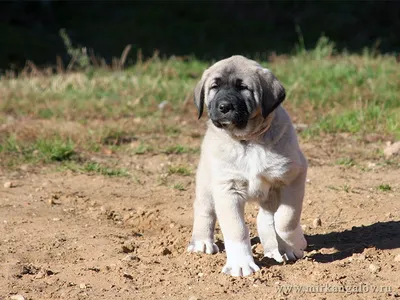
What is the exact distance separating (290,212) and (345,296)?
27.0 inches

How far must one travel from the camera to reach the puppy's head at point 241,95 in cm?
439

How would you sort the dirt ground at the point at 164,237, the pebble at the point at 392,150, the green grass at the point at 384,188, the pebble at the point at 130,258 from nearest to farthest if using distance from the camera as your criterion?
the dirt ground at the point at 164,237 < the pebble at the point at 130,258 < the green grass at the point at 384,188 < the pebble at the point at 392,150

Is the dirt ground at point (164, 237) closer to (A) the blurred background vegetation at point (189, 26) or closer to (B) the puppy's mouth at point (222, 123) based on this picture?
(B) the puppy's mouth at point (222, 123)

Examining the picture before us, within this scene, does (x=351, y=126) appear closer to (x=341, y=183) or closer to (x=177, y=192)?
(x=341, y=183)

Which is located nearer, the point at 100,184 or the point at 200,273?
the point at 200,273

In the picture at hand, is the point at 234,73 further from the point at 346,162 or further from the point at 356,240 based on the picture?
the point at 346,162

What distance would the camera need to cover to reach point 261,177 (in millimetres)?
4445

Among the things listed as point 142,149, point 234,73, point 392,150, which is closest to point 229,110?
point 234,73

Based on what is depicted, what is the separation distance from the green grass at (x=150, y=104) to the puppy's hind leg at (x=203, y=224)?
1.87 meters

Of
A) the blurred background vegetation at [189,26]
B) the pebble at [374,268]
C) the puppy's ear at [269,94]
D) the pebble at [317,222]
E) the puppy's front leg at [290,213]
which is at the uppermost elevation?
the puppy's ear at [269,94]

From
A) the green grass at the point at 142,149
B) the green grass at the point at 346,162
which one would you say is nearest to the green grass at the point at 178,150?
Answer: the green grass at the point at 142,149

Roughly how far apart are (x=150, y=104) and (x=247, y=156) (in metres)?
4.98

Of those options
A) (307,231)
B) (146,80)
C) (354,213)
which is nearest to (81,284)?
(307,231)

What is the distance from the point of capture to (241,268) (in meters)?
4.38
